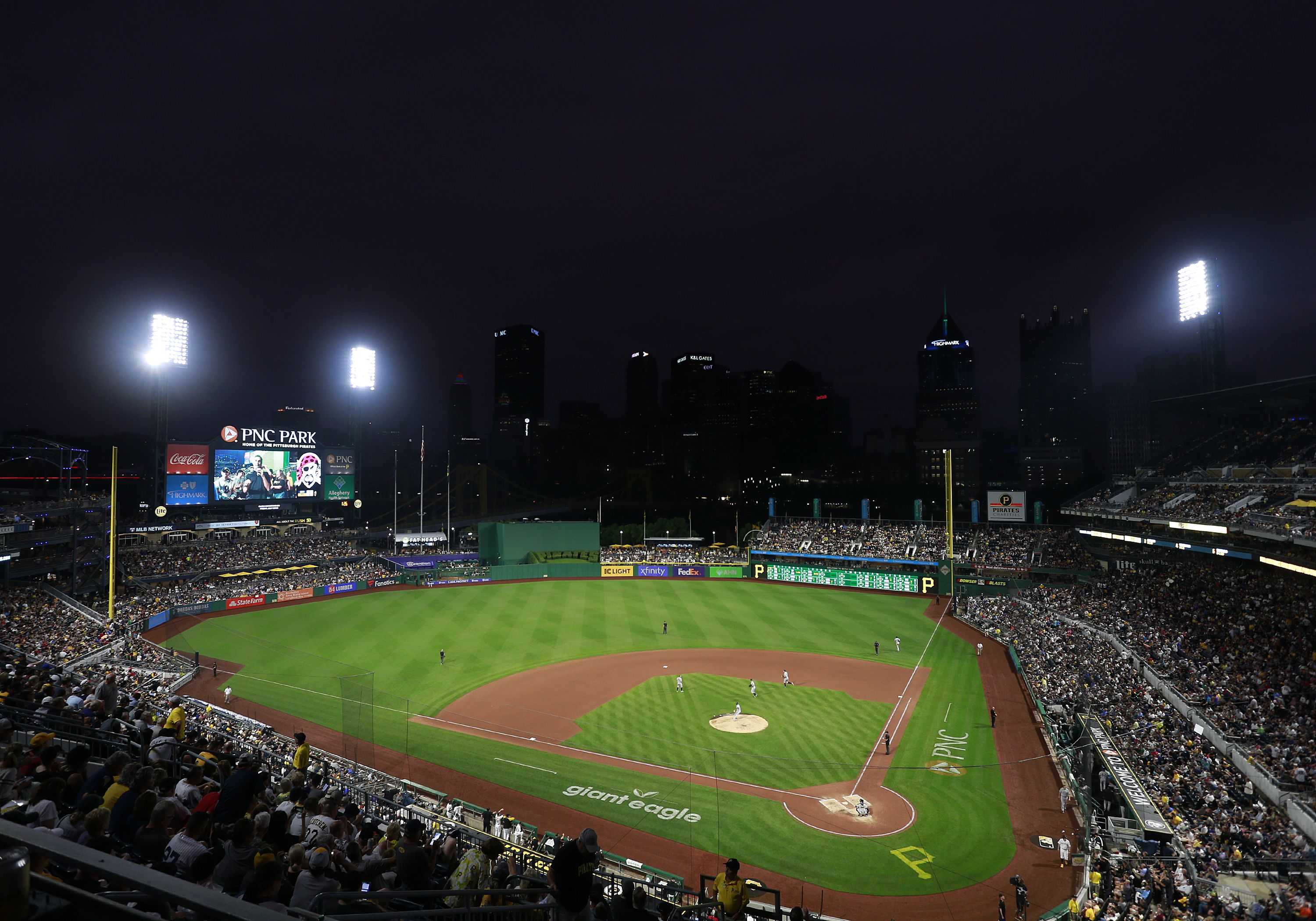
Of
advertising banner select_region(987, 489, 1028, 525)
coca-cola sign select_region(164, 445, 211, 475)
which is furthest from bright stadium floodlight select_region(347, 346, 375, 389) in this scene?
advertising banner select_region(987, 489, 1028, 525)

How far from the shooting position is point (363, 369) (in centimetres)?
7300

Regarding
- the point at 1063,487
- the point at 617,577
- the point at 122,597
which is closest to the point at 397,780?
the point at 122,597

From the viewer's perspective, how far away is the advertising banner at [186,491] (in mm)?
58188

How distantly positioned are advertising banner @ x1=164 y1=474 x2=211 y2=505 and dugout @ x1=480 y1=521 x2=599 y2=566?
23793mm

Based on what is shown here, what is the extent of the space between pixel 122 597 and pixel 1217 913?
5872 cm

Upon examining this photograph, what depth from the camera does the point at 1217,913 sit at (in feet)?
44.3

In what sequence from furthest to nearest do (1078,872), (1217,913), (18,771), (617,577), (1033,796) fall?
(617,577)
(1033,796)
(1078,872)
(1217,913)
(18,771)

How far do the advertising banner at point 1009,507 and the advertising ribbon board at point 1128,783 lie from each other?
40525 mm

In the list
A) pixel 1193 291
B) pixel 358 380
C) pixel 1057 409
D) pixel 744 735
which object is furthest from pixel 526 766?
pixel 1057 409

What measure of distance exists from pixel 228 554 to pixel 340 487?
12.3 m

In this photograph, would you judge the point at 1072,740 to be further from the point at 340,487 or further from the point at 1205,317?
the point at 340,487

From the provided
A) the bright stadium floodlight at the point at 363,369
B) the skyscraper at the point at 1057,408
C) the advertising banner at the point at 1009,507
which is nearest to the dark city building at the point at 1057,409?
the skyscraper at the point at 1057,408

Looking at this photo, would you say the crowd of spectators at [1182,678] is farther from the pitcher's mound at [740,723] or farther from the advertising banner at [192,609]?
the advertising banner at [192,609]

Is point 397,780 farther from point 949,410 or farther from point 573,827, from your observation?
point 949,410
